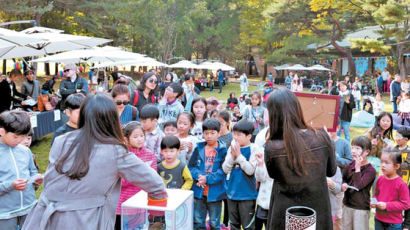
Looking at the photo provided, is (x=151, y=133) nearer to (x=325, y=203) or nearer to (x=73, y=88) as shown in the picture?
(x=325, y=203)

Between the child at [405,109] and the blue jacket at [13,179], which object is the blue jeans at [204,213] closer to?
the blue jacket at [13,179]

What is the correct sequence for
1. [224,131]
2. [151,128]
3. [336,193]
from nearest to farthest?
[336,193], [151,128], [224,131]

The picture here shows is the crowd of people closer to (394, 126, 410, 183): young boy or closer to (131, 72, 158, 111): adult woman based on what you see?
(394, 126, 410, 183): young boy

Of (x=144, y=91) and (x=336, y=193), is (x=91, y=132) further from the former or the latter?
(x=144, y=91)

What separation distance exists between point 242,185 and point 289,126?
1.48 metres

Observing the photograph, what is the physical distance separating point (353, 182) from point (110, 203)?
240cm

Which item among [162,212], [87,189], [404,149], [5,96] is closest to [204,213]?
[162,212]

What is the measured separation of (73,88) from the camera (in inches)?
311

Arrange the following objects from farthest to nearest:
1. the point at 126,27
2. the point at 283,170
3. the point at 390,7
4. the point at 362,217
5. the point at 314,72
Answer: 1. the point at 314,72
2. the point at 126,27
3. the point at 390,7
4. the point at 362,217
5. the point at 283,170

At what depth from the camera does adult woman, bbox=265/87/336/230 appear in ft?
7.09

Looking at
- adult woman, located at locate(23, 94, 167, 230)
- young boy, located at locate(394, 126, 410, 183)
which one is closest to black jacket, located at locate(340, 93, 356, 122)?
young boy, located at locate(394, 126, 410, 183)

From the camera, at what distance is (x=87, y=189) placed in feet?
6.09

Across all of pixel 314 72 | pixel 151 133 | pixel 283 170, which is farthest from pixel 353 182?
pixel 314 72

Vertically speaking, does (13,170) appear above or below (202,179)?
above
